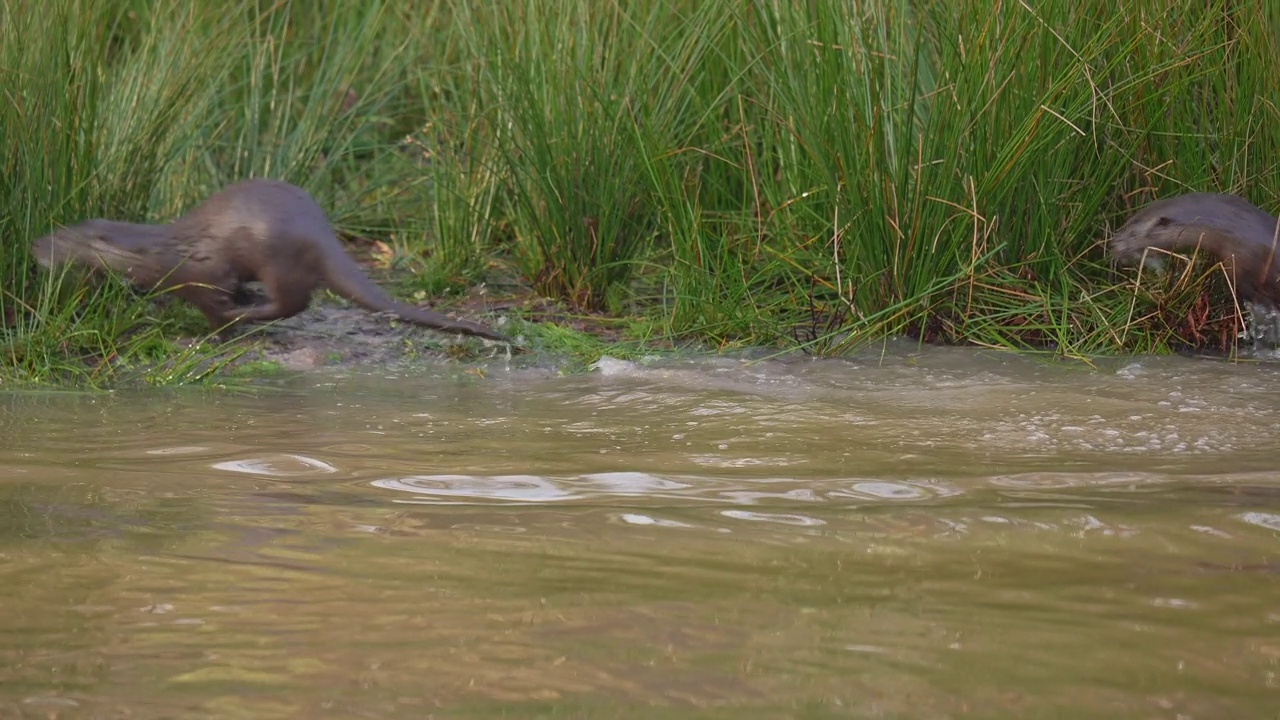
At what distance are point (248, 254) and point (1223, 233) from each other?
7.55ft

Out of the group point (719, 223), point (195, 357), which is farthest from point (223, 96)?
point (719, 223)

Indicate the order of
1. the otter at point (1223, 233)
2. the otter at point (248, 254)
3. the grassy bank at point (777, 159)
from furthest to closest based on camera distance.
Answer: the otter at point (248, 254) < the grassy bank at point (777, 159) < the otter at point (1223, 233)

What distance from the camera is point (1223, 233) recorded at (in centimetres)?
328

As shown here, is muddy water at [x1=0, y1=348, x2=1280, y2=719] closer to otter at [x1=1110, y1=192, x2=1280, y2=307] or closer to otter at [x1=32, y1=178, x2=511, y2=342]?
otter at [x1=1110, y1=192, x2=1280, y2=307]

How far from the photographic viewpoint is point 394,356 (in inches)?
147

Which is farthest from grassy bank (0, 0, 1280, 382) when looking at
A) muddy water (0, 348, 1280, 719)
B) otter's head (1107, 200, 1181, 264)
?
muddy water (0, 348, 1280, 719)

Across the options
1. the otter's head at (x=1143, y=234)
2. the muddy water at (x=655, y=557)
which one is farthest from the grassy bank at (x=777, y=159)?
the muddy water at (x=655, y=557)

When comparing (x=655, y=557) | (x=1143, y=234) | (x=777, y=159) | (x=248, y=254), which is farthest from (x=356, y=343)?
(x=655, y=557)

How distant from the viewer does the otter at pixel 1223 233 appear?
3.28 m

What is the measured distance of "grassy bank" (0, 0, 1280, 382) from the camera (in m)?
3.41

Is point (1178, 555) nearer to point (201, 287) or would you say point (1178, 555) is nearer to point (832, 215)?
point (832, 215)

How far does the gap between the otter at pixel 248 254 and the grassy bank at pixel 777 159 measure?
5.4 inches

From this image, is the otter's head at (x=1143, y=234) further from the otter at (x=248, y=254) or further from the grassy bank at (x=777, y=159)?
the otter at (x=248, y=254)

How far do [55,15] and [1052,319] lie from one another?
2521 mm
